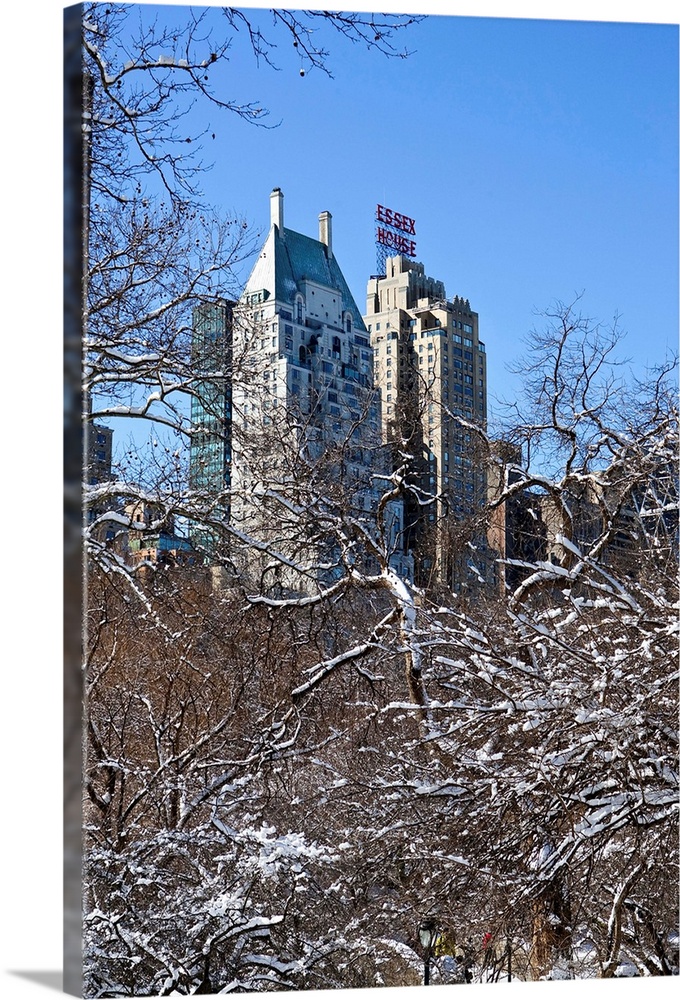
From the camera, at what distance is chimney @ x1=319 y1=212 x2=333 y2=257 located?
4.44 m

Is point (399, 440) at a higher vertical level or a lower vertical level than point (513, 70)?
lower

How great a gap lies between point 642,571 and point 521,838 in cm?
96

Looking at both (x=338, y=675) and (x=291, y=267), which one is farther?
→ (x=338, y=675)

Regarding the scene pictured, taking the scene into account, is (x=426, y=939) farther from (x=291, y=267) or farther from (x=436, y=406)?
(x=291, y=267)

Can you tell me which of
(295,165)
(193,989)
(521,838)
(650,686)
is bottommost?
(193,989)

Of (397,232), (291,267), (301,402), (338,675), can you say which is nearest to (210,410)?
(301,402)

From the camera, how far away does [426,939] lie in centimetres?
446

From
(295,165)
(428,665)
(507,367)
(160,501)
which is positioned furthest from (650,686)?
(295,165)

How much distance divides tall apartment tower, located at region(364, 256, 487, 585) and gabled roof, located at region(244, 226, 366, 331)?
14 centimetres

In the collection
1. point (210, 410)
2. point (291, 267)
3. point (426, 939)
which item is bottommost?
point (426, 939)

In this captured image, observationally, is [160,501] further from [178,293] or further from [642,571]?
[642,571]

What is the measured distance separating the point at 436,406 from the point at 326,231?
0.66 meters
